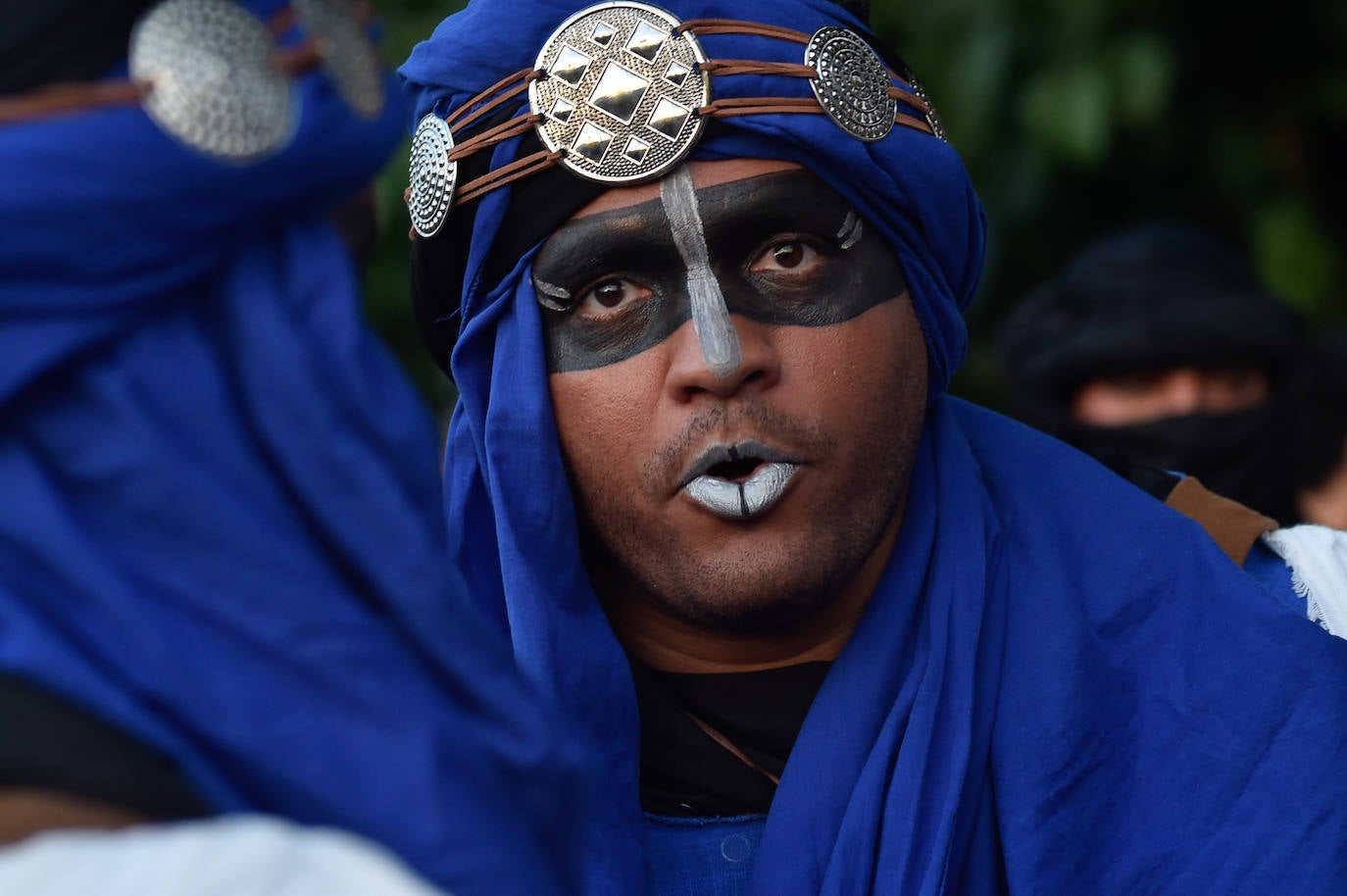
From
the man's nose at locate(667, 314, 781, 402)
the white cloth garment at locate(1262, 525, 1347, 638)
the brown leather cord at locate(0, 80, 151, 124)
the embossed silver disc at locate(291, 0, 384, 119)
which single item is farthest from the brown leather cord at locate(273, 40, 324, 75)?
the white cloth garment at locate(1262, 525, 1347, 638)

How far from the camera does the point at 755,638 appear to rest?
248 cm

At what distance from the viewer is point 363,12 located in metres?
1.35

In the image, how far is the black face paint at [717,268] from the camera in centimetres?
239

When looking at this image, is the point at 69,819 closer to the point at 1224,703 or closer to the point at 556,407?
the point at 556,407

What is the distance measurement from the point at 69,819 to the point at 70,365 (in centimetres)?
34

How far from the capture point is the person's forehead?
7.84 ft

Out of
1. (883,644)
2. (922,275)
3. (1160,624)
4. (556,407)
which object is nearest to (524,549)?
(556,407)

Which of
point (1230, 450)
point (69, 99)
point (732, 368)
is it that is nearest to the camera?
point (69, 99)

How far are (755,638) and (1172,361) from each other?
2.56 metres

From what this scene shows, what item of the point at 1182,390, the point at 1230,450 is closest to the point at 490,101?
the point at 1230,450

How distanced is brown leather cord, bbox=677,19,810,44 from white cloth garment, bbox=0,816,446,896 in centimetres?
158

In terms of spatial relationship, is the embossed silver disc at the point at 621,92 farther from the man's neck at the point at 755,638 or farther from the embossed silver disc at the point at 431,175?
the man's neck at the point at 755,638

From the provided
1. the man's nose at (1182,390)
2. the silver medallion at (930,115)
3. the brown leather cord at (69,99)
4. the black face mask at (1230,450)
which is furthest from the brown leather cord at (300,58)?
the man's nose at (1182,390)

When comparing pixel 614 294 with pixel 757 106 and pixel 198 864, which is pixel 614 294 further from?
pixel 198 864
